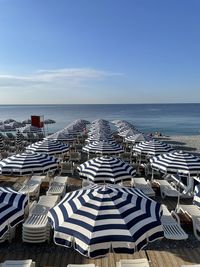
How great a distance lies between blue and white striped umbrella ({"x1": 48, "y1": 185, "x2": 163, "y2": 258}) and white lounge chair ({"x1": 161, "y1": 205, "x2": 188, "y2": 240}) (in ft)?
6.07

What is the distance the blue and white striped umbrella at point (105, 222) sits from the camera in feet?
16.7

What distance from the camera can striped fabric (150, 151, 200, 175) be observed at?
991 centimetres

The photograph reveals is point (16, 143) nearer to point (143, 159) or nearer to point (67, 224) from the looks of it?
point (143, 159)

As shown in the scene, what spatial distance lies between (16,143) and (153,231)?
18536 mm

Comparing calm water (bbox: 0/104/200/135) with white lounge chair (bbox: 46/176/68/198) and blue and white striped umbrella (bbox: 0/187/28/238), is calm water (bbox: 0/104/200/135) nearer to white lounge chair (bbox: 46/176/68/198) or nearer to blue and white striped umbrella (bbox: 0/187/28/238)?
white lounge chair (bbox: 46/176/68/198)

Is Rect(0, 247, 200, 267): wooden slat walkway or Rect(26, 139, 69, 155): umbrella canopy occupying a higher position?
Rect(26, 139, 69, 155): umbrella canopy

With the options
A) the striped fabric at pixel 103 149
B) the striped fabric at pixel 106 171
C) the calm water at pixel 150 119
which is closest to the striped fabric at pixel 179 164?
the striped fabric at pixel 106 171

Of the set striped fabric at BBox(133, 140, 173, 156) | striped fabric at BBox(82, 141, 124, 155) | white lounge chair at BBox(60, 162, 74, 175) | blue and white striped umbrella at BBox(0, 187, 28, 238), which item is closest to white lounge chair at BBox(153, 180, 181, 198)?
striped fabric at BBox(133, 140, 173, 156)

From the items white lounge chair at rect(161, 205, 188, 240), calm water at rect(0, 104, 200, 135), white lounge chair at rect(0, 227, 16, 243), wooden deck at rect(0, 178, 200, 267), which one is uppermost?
white lounge chair at rect(161, 205, 188, 240)

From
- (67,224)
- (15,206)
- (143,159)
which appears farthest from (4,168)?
(143,159)

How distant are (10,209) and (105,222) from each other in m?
2.21

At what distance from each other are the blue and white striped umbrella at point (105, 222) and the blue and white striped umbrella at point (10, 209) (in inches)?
30.4

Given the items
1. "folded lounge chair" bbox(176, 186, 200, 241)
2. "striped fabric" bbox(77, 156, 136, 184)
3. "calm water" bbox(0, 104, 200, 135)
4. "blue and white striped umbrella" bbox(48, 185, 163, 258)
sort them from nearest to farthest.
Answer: "blue and white striped umbrella" bbox(48, 185, 163, 258) → "folded lounge chair" bbox(176, 186, 200, 241) → "striped fabric" bbox(77, 156, 136, 184) → "calm water" bbox(0, 104, 200, 135)

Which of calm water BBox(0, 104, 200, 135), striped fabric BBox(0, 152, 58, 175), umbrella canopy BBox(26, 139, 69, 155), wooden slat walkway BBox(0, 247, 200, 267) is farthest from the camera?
calm water BBox(0, 104, 200, 135)
